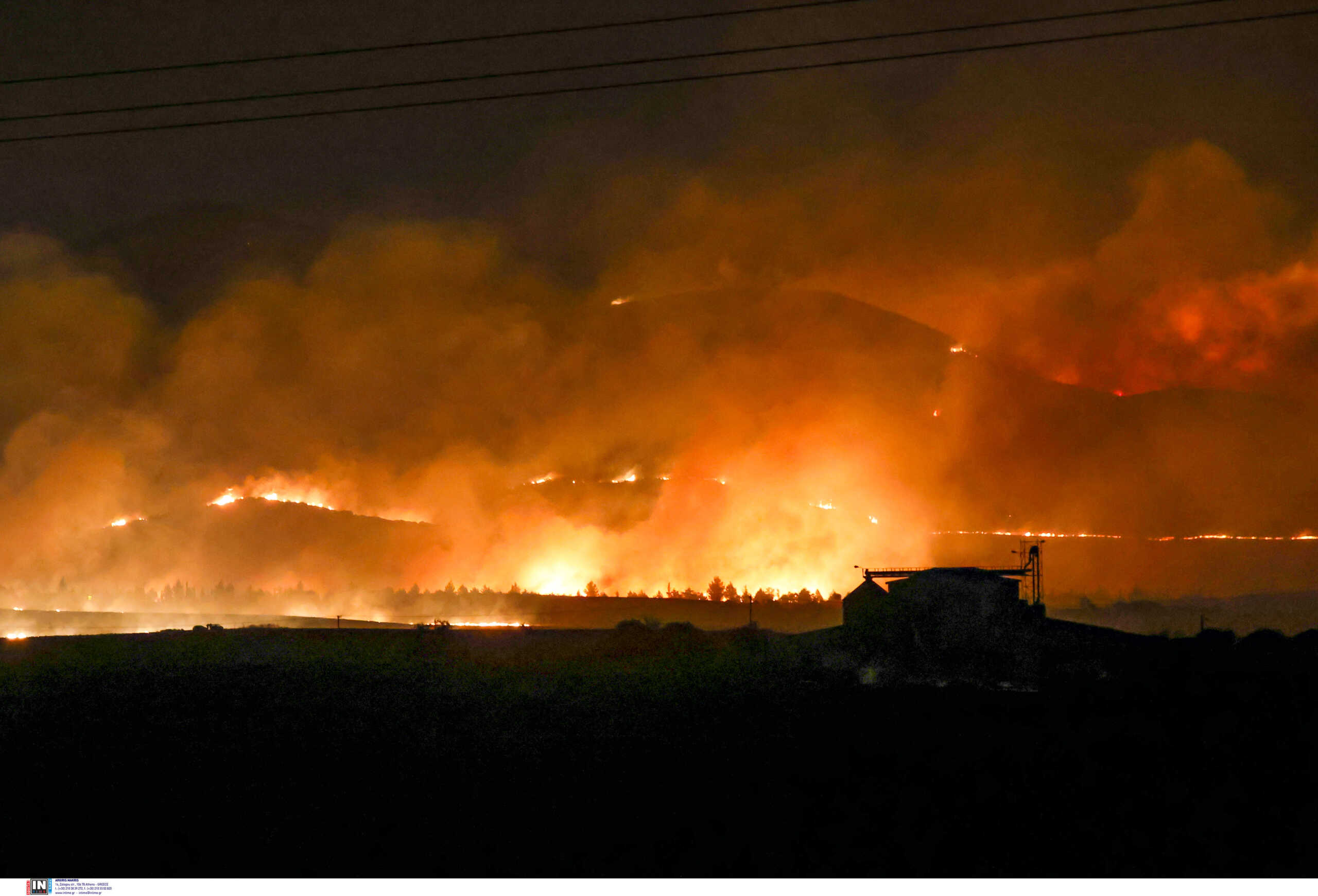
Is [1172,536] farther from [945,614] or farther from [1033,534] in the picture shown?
[945,614]

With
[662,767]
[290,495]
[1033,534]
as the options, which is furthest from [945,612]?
[290,495]

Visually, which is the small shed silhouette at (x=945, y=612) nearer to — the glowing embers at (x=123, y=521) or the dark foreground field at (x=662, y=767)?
the dark foreground field at (x=662, y=767)

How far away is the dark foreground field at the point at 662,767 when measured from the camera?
13.2 metres

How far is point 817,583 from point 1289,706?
24.6 metres

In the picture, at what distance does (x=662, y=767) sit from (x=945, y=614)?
1280 centimetres

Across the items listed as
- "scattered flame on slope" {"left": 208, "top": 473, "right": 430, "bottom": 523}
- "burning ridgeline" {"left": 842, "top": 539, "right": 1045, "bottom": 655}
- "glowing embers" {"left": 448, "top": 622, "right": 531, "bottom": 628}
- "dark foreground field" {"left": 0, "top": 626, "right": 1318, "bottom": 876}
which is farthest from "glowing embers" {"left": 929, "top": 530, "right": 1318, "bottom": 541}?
"scattered flame on slope" {"left": 208, "top": 473, "right": 430, "bottom": 523}

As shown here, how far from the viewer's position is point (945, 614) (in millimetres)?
27141

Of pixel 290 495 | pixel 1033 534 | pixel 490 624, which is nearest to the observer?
pixel 490 624

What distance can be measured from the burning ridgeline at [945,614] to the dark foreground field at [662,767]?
3.91 feet

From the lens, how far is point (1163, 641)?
28.8 meters

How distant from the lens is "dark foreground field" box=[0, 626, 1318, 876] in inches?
520

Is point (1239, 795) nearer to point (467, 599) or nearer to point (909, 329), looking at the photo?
point (467, 599)

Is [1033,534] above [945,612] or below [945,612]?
above

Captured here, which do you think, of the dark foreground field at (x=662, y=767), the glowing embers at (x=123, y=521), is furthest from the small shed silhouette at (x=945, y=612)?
the glowing embers at (x=123, y=521)
